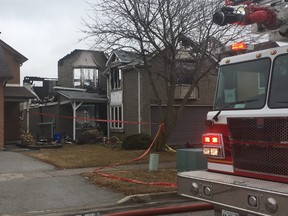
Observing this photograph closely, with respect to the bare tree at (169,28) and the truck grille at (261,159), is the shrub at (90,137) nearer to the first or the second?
the bare tree at (169,28)

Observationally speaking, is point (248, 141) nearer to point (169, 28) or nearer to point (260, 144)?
point (260, 144)

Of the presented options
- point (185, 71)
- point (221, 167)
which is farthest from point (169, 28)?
point (221, 167)

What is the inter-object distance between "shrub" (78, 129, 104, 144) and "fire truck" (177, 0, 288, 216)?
2010cm

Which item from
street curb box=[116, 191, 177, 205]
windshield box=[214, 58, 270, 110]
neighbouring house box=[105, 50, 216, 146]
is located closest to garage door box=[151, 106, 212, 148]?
neighbouring house box=[105, 50, 216, 146]

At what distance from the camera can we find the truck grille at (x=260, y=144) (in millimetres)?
4773

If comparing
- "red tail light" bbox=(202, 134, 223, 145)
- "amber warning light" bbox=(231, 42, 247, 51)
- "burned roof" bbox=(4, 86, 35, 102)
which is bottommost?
"red tail light" bbox=(202, 134, 223, 145)

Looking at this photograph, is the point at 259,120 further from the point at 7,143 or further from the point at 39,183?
the point at 7,143

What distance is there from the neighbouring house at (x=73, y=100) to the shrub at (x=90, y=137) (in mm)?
792

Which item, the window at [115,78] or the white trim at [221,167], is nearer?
the white trim at [221,167]

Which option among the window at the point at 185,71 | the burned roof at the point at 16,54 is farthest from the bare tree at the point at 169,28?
the burned roof at the point at 16,54

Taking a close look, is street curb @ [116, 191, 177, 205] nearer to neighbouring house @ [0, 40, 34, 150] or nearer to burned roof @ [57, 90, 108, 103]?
neighbouring house @ [0, 40, 34, 150]

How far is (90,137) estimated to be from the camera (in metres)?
25.8

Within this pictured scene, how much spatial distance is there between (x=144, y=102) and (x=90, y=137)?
14.0 ft

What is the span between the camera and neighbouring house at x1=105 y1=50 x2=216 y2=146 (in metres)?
23.9
